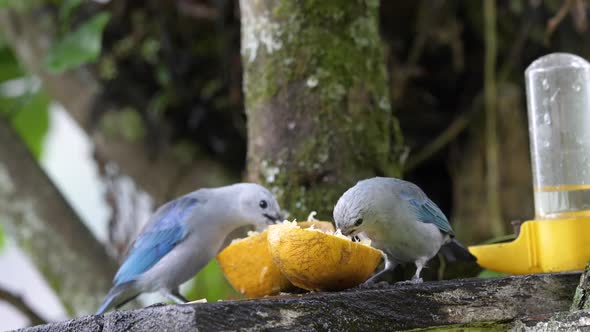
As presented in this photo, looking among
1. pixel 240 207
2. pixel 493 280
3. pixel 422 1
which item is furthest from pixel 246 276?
pixel 422 1

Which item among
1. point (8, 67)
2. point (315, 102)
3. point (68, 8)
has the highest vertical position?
point (68, 8)

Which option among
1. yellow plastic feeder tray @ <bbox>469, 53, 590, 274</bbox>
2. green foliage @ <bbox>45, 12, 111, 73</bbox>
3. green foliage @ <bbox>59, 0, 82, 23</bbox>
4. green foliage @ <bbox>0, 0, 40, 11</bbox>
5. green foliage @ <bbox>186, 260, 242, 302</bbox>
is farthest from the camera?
green foliage @ <bbox>186, 260, 242, 302</bbox>

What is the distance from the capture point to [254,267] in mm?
2475

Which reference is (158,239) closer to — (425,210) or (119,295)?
(119,295)

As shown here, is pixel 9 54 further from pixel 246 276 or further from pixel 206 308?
pixel 206 308

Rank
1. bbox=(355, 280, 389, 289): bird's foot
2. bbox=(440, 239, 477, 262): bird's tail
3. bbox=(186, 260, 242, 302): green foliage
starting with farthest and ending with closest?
1. bbox=(186, 260, 242, 302): green foliage
2. bbox=(440, 239, 477, 262): bird's tail
3. bbox=(355, 280, 389, 289): bird's foot

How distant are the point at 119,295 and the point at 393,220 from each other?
3.59 ft

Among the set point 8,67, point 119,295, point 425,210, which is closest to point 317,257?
point 425,210

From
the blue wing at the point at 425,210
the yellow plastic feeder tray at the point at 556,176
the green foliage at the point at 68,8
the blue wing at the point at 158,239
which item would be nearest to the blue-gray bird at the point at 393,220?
the blue wing at the point at 425,210

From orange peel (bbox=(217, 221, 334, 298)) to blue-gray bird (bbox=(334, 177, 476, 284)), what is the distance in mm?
121

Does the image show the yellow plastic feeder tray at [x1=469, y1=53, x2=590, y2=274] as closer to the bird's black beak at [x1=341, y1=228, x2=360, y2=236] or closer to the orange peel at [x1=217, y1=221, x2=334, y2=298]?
the bird's black beak at [x1=341, y1=228, x2=360, y2=236]

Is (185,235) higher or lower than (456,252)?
higher

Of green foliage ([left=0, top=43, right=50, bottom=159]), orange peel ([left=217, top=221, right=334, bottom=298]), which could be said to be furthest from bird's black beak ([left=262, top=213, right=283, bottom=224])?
green foliage ([left=0, top=43, right=50, bottom=159])

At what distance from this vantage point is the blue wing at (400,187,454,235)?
2629 millimetres
